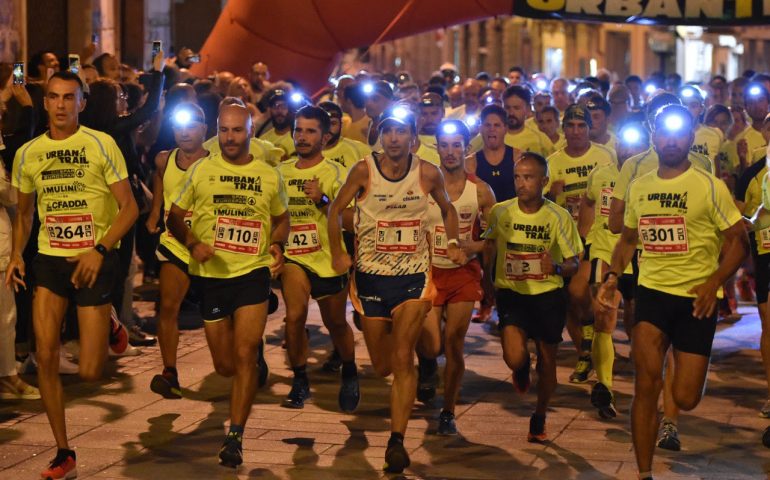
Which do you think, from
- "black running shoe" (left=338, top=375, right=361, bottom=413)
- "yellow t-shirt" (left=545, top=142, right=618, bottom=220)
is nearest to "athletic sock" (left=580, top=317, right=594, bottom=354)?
"yellow t-shirt" (left=545, top=142, right=618, bottom=220)

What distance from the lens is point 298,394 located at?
34.1ft

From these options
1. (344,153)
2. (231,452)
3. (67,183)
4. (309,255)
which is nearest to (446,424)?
(231,452)

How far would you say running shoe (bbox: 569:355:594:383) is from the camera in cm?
1130

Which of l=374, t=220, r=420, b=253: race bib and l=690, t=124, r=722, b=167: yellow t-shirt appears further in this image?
l=690, t=124, r=722, b=167: yellow t-shirt

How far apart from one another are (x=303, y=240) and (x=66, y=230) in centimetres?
236

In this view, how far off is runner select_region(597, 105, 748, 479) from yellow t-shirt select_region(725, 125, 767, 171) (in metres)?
7.04

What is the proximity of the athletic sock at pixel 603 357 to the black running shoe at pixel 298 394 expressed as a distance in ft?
6.29

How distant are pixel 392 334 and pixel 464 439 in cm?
89

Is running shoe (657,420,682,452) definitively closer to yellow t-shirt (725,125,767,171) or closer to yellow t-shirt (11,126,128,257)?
yellow t-shirt (11,126,128,257)

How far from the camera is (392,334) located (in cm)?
895

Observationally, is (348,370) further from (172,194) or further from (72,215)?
(72,215)

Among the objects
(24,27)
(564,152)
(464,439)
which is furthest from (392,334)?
(24,27)

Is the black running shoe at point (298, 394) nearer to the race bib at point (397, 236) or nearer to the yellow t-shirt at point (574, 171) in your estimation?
the race bib at point (397, 236)

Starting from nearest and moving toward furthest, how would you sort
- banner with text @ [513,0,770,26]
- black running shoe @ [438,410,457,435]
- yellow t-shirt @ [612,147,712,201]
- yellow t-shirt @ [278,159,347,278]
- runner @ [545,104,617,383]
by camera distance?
black running shoe @ [438,410,457,435]
yellow t-shirt @ [612,147,712,201]
yellow t-shirt @ [278,159,347,278]
runner @ [545,104,617,383]
banner with text @ [513,0,770,26]
